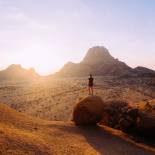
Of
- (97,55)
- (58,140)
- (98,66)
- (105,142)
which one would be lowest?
(105,142)

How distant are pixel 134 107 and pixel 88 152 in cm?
684

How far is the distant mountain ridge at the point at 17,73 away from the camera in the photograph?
9262cm

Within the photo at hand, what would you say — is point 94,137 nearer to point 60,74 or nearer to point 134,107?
point 134,107

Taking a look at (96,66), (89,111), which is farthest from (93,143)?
(96,66)

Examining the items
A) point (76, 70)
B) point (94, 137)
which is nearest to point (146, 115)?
point (94, 137)

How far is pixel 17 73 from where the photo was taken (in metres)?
96.4

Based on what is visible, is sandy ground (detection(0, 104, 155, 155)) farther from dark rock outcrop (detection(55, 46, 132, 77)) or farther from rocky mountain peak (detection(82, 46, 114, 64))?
rocky mountain peak (detection(82, 46, 114, 64))

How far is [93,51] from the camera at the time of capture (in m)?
103

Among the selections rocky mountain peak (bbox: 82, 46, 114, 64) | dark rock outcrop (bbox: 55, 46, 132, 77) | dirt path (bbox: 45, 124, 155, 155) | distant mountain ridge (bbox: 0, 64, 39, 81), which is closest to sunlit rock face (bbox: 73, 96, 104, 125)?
dirt path (bbox: 45, 124, 155, 155)

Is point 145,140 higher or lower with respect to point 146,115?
lower

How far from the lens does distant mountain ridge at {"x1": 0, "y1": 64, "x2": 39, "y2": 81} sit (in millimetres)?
92625

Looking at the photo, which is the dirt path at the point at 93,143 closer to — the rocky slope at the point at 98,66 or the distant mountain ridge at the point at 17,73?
the rocky slope at the point at 98,66

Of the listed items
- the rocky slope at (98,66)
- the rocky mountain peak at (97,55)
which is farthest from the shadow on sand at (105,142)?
the rocky mountain peak at (97,55)

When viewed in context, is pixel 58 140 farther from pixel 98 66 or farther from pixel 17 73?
pixel 17 73
